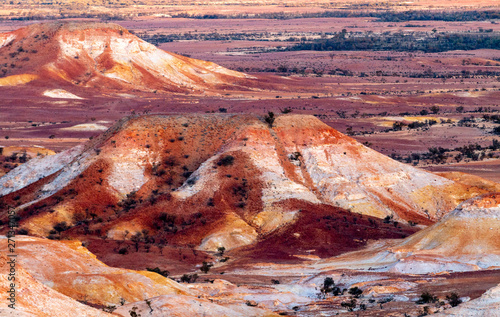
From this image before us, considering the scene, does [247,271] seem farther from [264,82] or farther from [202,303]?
[264,82]

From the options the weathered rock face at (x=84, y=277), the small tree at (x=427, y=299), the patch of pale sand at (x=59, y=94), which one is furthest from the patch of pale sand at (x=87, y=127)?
the small tree at (x=427, y=299)

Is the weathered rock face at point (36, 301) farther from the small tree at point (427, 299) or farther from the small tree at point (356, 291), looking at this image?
the small tree at point (356, 291)

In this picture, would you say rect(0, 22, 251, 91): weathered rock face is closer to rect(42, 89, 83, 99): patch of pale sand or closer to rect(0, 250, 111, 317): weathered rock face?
rect(42, 89, 83, 99): patch of pale sand

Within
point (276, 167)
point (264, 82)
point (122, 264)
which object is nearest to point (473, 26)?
point (264, 82)

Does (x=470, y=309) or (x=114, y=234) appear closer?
(x=470, y=309)

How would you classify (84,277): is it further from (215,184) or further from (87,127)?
(87,127)

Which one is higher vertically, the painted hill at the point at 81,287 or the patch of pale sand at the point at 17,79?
the patch of pale sand at the point at 17,79
